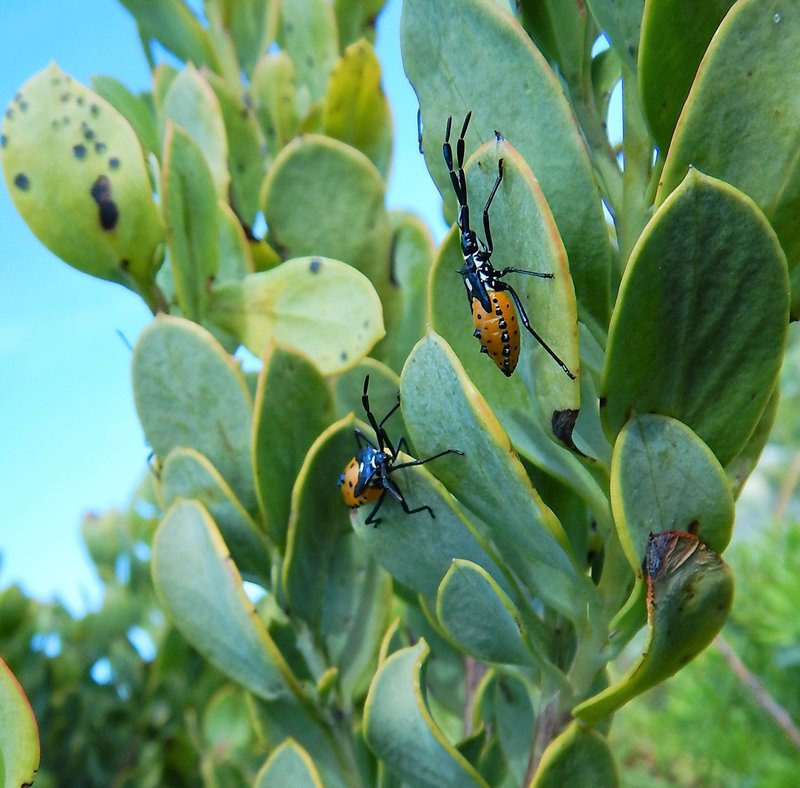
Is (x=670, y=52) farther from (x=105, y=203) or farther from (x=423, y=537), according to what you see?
(x=105, y=203)

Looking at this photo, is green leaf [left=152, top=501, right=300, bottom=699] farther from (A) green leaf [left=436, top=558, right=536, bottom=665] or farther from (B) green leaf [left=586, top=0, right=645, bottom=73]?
(B) green leaf [left=586, top=0, right=645, bottom=73]

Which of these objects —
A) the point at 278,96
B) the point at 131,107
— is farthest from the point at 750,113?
the point at 131,107

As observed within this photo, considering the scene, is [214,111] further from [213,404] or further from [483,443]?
[483,443]

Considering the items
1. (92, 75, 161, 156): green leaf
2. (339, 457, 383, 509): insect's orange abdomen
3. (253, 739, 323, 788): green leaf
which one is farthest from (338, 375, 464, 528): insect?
(92, 75, 161, 156): green leaf

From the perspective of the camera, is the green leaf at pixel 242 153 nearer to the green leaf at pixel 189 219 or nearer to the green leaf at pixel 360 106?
the green leaf at pixel 360 106

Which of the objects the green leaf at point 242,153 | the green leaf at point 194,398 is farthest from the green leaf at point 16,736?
the green leaf at point 242,153
